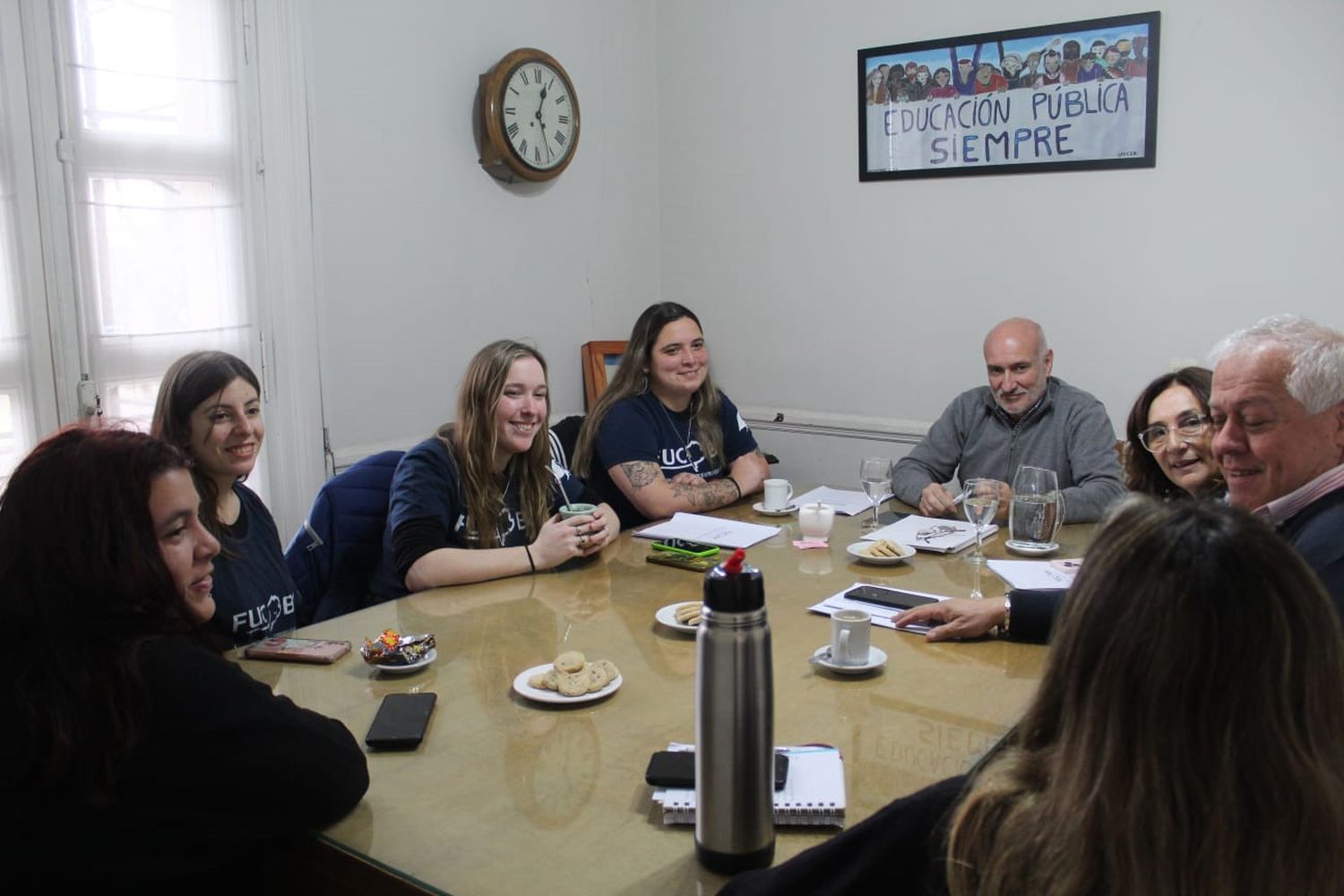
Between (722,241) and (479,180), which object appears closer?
(479,180)

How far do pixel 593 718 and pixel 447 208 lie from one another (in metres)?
2.63

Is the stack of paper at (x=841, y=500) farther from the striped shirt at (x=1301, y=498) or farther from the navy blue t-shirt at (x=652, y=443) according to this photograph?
the striped shirt at (x=1301, y=498)

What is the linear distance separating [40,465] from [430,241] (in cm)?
Result: 262

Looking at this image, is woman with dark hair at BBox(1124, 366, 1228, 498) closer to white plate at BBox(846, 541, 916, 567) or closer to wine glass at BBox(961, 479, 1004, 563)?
wine glass at BBox(961, 479, 1004, 563)

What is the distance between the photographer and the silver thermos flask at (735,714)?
1.05 m

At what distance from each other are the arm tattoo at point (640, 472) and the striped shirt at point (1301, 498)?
157 cm

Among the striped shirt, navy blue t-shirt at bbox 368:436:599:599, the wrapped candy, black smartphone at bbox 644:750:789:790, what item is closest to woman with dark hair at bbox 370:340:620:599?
navy blue t-shirt at bbox 368:436:599:599

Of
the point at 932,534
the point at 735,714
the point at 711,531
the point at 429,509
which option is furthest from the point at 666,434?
→ the point at 735,714

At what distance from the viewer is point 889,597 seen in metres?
1.98

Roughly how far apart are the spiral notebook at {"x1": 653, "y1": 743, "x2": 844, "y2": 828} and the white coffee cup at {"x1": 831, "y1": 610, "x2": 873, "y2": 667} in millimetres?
354

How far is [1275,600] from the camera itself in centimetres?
75

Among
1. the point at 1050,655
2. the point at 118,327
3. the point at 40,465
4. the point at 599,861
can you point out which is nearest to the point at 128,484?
the point at 40,465

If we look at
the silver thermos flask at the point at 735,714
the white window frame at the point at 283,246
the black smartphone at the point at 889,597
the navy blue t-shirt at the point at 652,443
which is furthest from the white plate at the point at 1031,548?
the white window frame at the point at 283,246

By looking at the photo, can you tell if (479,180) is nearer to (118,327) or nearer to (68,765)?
(118,327)
